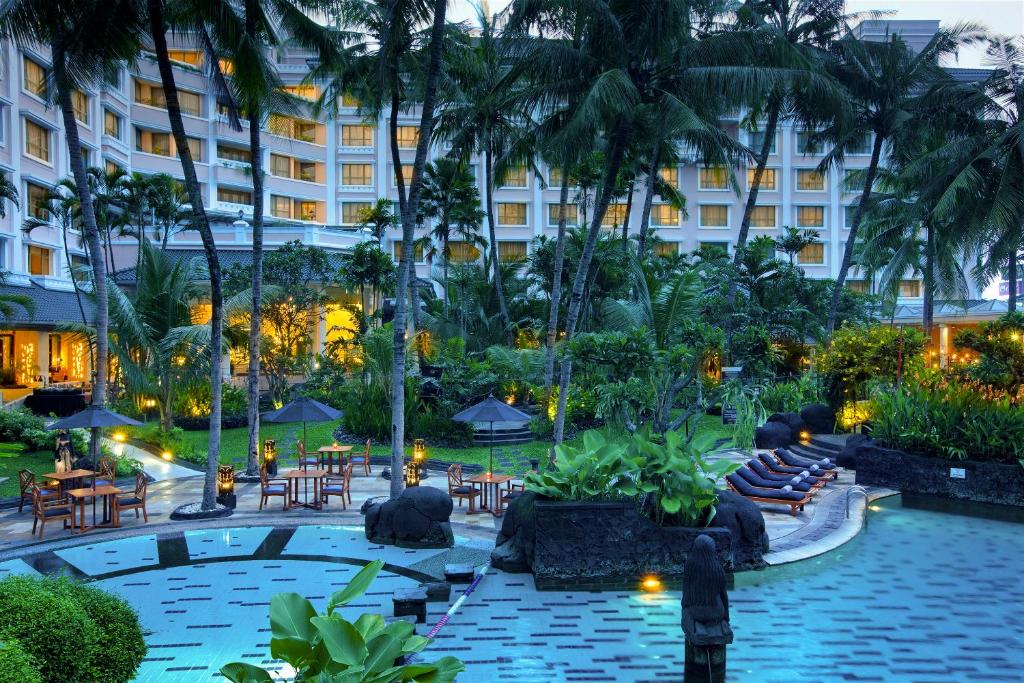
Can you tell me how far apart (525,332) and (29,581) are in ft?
84.6

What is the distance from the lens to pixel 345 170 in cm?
5269

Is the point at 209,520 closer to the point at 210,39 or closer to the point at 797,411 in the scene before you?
the point at 210,39

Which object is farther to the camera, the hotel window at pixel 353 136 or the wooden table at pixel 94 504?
the hotel window at pixel 353 136

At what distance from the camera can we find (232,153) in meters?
51.4

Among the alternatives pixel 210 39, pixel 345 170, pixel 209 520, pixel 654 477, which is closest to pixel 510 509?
pixel 654 477

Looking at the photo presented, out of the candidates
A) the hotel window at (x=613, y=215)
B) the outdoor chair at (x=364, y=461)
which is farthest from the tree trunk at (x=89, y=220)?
the hotel window at (x=613, y=215)

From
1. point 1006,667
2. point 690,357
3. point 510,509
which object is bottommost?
point 1006,667

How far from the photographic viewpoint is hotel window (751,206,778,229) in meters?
53.9

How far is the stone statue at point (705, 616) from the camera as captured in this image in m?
7.12

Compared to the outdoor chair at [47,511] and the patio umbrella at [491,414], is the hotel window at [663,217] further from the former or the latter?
the outdoor chair at [47,511]

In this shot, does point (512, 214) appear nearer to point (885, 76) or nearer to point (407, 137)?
point (407, 137)

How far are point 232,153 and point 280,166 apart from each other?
3.31 metres

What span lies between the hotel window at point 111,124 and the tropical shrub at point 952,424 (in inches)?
1598

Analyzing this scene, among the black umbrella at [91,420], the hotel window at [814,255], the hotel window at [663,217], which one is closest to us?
the black umbrella at [91,420]
